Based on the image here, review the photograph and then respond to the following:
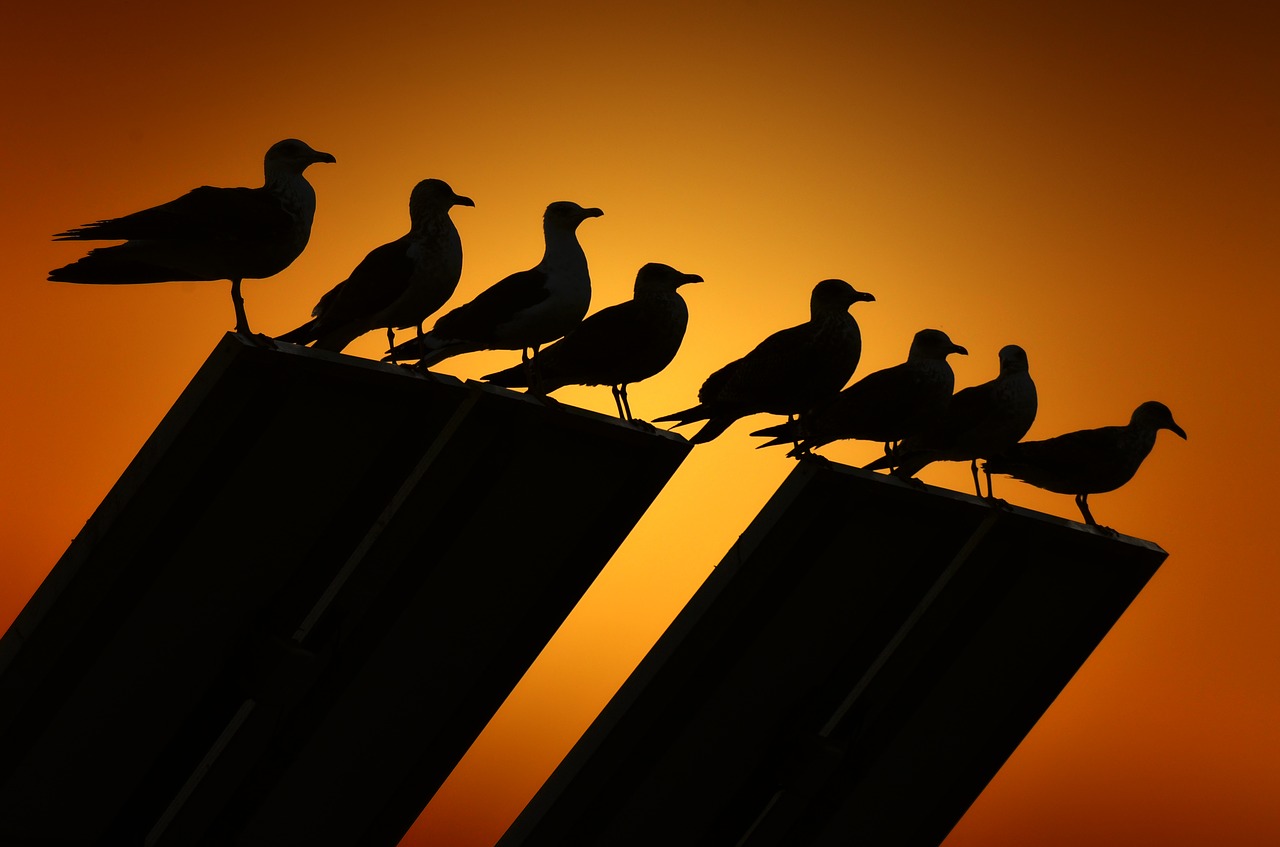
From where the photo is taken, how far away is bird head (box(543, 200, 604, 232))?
32.5 ft

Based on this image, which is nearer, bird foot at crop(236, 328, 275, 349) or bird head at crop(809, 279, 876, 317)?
bird foot at crop(236, 328, 275, 349)

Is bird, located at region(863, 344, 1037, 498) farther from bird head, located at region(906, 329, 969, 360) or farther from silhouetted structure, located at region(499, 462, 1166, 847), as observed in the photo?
silhouetted structure, located at region(499, 462, 1166, 847)

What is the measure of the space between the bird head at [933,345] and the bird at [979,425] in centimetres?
40

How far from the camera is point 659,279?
9.85 metres

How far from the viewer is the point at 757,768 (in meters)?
9.22

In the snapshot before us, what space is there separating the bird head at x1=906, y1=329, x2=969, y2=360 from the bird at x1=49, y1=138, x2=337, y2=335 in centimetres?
442

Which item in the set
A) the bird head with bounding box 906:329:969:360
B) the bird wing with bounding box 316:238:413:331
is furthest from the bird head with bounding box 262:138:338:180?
the bird head with bounding box 906:329:969:360

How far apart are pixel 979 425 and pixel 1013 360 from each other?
2.27 feet

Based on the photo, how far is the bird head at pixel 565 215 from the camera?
A: 991 centimetres

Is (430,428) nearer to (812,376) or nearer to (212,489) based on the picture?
(212,489)

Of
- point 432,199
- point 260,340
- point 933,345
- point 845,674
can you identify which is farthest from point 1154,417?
point 260,340

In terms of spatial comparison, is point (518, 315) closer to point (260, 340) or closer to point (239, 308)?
point (239, 308)

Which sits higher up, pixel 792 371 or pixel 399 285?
pixel 792 371

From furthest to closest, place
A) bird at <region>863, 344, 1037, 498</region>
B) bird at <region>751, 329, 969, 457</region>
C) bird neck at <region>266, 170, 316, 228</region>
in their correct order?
bird at <region>863, 344, 1037, 498</region> < bird at <region>751, 329, 969, 457</region> < bird neck at <region>266, 170, 316, 228</region>
